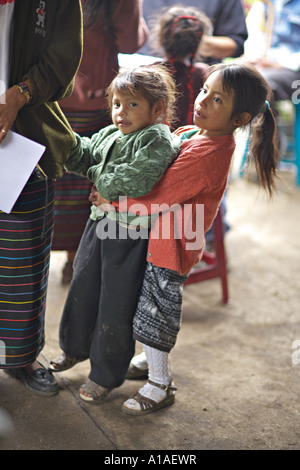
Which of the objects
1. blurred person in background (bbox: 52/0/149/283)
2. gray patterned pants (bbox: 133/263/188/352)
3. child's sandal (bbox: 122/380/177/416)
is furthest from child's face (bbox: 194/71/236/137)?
child's sandal (bbox: 122/380/177/416)

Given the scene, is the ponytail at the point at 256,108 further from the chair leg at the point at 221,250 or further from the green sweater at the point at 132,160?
the chair leg at the point at 221,250

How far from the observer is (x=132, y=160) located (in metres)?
1.62

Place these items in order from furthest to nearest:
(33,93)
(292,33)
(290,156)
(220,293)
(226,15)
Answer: (290,156) → (292,33) → (220,293) → (226,15) → (33,93)

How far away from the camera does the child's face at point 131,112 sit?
1605mm

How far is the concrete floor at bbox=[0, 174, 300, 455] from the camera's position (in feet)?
5.66

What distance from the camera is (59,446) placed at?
1.65 metres

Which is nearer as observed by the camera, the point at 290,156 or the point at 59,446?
the point at 59,446

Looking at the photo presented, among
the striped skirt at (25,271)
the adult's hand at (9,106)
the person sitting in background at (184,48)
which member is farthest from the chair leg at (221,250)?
the adult's hand at (9,106)

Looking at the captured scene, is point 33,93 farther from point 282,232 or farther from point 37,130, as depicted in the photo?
point 282,232

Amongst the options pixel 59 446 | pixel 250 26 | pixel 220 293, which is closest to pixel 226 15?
pixel 250 26

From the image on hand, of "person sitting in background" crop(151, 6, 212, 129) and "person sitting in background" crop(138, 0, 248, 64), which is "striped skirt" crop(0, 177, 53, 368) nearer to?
"person sitting in background" crop(151, 6, 212, 129)

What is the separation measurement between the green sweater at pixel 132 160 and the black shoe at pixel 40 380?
700 mm

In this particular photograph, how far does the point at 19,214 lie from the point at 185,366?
0.99 meters

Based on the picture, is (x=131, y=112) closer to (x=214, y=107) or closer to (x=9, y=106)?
(x=214, y=107)
